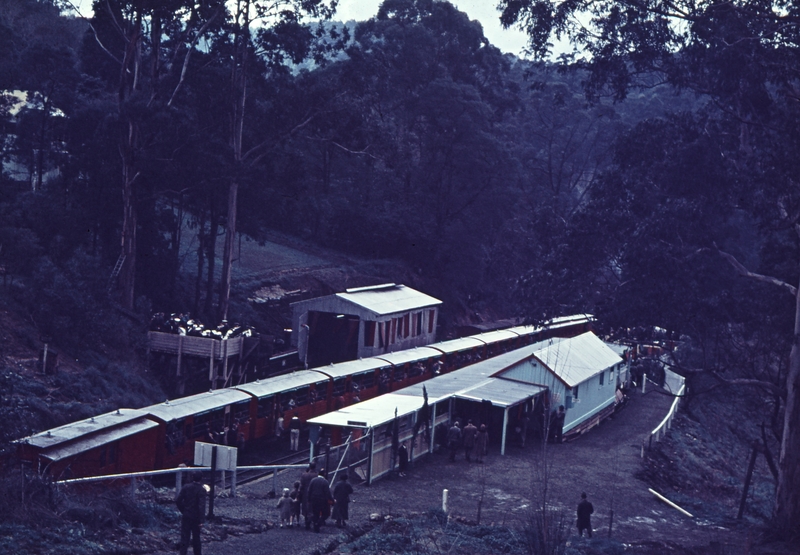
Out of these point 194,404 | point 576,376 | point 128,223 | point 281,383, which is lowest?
point 281,383

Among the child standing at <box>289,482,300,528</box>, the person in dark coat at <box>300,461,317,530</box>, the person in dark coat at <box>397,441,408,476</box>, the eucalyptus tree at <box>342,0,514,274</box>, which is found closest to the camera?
the person in dark coat at <box>300,461,317,530</box>

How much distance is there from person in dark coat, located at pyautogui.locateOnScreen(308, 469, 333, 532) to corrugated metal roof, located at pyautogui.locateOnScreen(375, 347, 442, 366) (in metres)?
17.9

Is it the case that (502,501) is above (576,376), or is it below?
below

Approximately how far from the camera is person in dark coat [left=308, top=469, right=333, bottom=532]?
15.6 m

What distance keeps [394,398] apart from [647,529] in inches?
335

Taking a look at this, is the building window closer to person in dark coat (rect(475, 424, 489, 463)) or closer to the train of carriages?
the train of carriages

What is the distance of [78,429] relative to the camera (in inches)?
742

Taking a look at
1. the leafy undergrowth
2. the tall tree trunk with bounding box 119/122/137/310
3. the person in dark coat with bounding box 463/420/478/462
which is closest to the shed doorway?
the tall tree trunk with bounding box 119/122/137/310

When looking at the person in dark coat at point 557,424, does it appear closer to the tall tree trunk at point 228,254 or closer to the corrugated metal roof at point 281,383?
the corrugated metal roof at point 281,383

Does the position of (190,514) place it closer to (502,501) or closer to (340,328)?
(502,501)

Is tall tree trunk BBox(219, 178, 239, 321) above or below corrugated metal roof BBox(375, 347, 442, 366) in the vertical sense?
above

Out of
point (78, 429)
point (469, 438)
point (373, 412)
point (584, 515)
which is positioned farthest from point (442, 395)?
point (78, 429)

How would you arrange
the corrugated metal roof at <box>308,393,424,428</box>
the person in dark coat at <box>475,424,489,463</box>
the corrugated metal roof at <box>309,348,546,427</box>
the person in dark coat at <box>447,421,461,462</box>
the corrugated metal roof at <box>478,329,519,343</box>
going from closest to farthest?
1. the corrugated metal roof at <box>308,393,424,428</box>
2. the corrugated metal roof at <box>309,348,546,427</box>
3. the person in dark coat at <box>447,421,461,462</box>
4. the person in dark coat at <box>475,424,489,463</box>
5. the corrugated metal roof at <box>478,329,519,343</box>

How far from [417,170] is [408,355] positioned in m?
26.9
